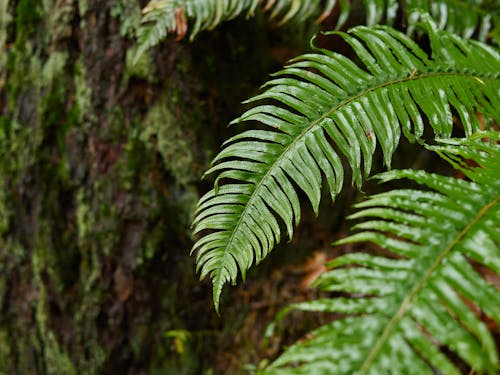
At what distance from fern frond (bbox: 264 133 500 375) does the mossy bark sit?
1.39 metres

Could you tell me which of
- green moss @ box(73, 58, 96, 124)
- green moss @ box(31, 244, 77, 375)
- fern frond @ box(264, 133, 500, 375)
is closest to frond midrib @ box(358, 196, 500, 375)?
fern frond @ box(264, 133, 500, 375)

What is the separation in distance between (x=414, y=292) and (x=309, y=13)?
1.38m

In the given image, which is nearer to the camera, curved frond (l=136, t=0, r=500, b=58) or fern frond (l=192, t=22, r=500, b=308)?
fern frond (l=192, t=22, r=500, b=308)

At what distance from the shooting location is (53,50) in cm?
211

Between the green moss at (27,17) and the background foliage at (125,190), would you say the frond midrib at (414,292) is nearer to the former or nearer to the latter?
the background foliage at (125,190)

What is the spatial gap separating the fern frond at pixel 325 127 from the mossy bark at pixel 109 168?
0.93 metres

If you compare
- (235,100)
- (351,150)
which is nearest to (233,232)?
(351,150)

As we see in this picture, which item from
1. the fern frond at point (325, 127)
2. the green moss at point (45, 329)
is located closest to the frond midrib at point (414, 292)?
the fern frond at point (325, 127)

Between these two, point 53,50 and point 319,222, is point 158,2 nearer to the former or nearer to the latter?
point 53,50

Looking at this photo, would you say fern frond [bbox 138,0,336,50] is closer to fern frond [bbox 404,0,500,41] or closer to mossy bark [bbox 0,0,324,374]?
mossy bark [bbox 0,0,324,374]

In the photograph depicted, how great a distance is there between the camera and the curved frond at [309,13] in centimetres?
174

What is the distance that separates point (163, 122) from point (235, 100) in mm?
395

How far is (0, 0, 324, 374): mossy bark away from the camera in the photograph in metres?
2.05

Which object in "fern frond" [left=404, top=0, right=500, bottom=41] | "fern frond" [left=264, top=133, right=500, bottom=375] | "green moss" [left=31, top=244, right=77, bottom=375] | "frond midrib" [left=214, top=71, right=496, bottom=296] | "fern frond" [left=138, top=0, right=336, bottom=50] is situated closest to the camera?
"fern frond" [left=264, top=133, right=500, bottom=375]
